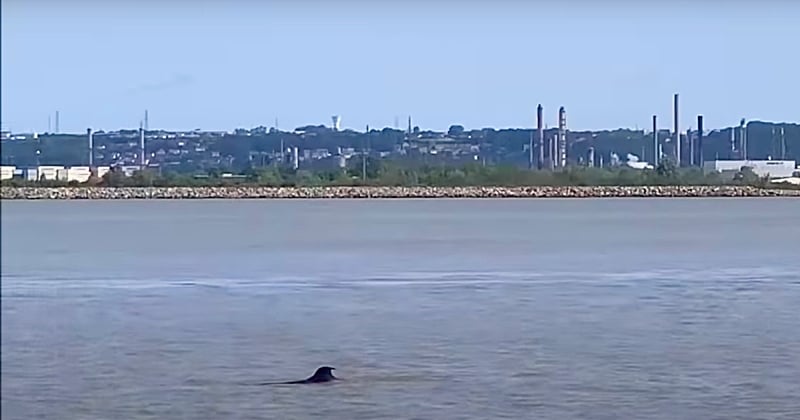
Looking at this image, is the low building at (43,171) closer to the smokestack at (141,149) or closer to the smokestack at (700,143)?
the smokestack at (141,149)

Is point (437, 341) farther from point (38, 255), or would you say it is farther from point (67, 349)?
point (38, 255)

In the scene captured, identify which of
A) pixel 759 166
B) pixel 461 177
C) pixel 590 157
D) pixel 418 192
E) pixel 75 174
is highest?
pixel 590 157

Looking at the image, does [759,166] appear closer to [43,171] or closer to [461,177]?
[461,177]

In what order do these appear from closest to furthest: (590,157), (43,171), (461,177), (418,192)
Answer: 1. (43,171)
2. (418,192)
3. (461,177)
4. (590,157)

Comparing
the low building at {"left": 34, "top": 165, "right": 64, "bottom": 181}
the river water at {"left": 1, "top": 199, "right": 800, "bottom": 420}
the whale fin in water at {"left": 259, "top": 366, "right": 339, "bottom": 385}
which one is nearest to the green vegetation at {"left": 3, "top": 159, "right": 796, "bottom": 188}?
the low building at {"left": 34, "top": 165, "right": 64, "bottom": 181}

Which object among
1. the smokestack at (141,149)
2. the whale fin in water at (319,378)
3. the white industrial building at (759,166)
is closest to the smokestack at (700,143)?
the white industrial building at (759,166)

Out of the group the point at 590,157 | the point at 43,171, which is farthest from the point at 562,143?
the point at 43,171
